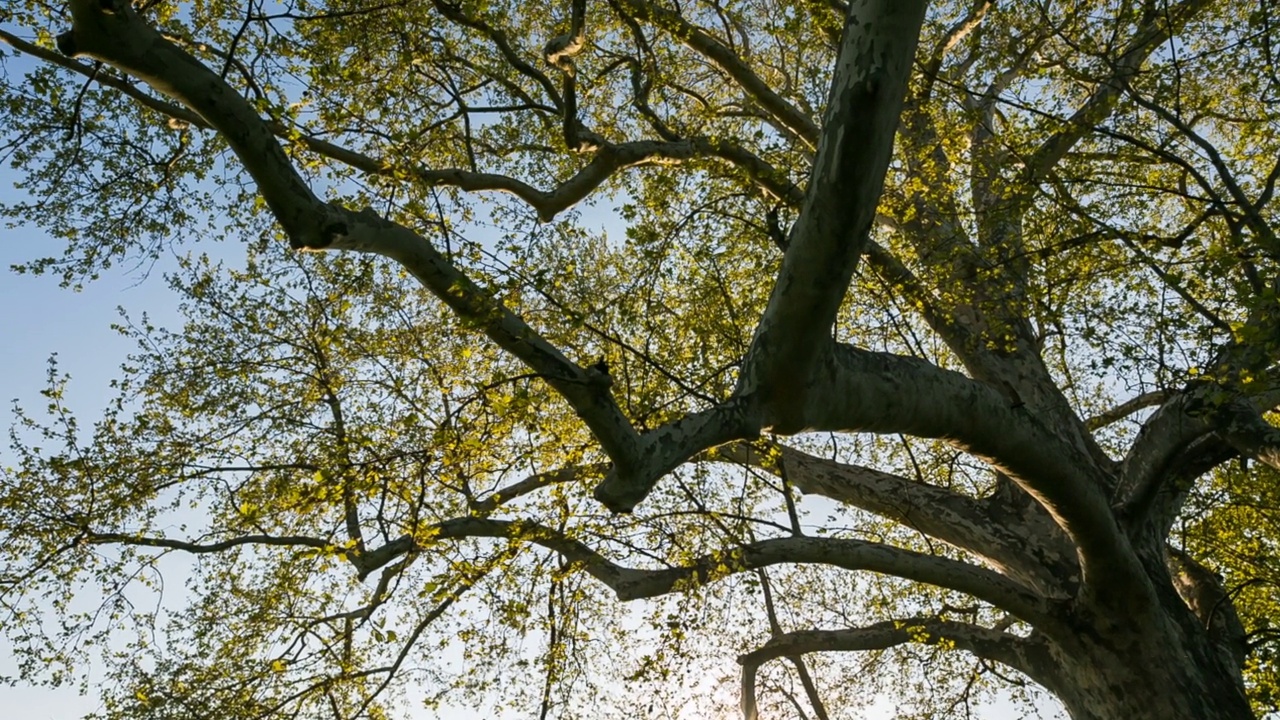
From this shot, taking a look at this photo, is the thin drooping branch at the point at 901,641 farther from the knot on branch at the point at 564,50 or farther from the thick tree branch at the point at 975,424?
the knot on branch at the point at 564,50

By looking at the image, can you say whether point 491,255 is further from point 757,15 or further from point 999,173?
point 757,15

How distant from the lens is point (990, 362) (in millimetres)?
8781

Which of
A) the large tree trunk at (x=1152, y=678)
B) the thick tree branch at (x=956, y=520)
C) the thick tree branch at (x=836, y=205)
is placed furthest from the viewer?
the thick tree branch at (x=956, y=520)

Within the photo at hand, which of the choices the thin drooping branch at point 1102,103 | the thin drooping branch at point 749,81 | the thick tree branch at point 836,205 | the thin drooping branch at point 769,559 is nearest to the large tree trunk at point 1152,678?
the thin drooping branch at point 769,559

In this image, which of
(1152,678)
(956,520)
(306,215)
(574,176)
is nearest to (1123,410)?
(956,520)

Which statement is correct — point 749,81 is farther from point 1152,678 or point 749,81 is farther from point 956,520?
point 1152,678

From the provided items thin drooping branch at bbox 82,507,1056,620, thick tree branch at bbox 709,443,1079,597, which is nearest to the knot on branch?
thick tree branch at bbox 709,443,1079,597

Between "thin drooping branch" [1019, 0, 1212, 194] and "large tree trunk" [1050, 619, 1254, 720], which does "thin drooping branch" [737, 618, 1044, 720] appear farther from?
"thin drooping branch" [1019, 0, 1212, 194]

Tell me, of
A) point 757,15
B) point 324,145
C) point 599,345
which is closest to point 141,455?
point 324,145

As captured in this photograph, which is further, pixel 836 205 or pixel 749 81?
pixel 749 81

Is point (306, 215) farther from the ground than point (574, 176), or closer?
closer

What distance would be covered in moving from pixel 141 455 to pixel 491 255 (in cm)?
537

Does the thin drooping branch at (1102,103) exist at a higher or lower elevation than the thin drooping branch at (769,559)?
higher

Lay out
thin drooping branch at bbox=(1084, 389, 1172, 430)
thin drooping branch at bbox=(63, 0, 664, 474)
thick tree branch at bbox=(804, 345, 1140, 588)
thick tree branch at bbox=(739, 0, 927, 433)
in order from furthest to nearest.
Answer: thin drooping branch at bbox=(1084, 389, 1172, 430), thick tree branch at bbox=(804, 345, 1140, 588), thick tree branch at bbox=(739, 0, 927, 433), thin drooping branch at bbox=(63, 0, 664, 474)
